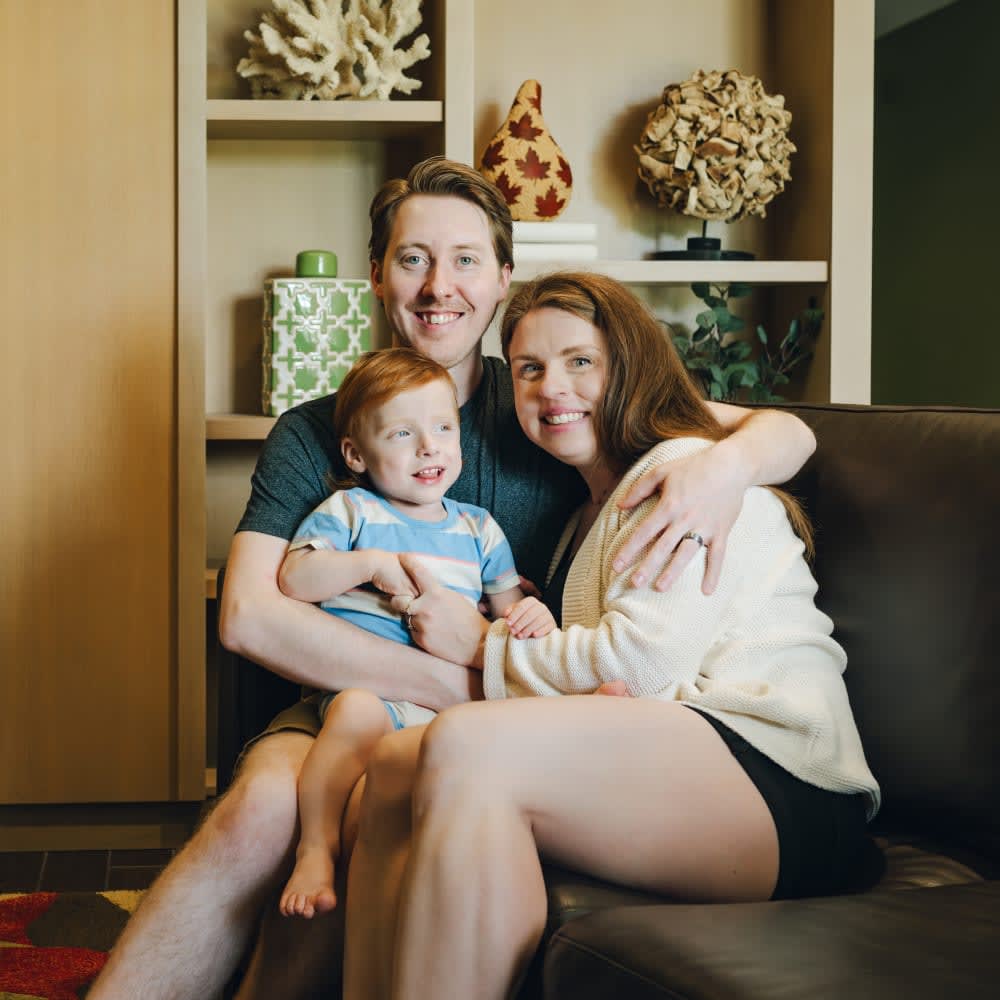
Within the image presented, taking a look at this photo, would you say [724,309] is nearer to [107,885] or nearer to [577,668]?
[577,668]

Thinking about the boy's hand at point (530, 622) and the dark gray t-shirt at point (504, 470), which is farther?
the dark gray t-shirt at point (504, 470)

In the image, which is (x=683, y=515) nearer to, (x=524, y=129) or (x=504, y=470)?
(x=504, y=470)

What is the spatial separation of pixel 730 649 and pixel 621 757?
0.75ft

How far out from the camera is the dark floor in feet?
8.43

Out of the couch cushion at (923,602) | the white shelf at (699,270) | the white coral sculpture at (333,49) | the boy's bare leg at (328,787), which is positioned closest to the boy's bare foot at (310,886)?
the boy's bare leg at (328,787)

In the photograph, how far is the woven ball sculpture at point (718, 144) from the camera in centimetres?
271

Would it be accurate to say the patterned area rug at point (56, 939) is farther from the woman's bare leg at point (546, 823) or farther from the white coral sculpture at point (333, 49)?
the white coral sculpture at point (333, 49)

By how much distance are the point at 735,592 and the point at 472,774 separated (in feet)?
1.41

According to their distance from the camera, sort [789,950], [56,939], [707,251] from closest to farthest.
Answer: [789,950]
[56,939]
[707,251]

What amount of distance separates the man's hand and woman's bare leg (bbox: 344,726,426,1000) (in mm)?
341

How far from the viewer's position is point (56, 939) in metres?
2.27

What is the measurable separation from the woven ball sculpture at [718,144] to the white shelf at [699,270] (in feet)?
0.45

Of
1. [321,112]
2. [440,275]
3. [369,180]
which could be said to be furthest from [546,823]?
[369,180]

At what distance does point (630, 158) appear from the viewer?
2996 millimetres
